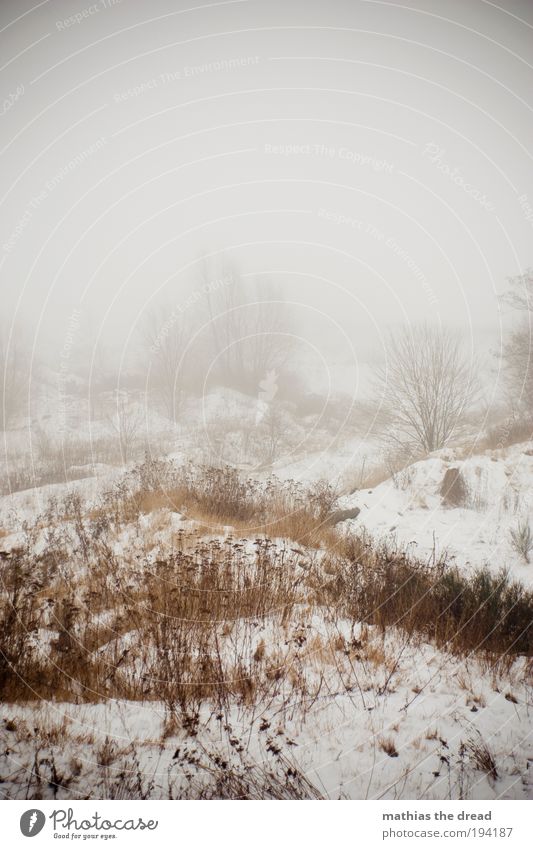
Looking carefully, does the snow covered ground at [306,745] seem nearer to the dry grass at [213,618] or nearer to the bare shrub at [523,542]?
the dry grass at [213,618]

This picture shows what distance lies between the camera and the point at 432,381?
12.0 m

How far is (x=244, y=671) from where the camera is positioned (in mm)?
2848

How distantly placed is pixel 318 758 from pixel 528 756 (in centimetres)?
159

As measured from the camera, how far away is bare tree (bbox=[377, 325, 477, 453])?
38.9 feet

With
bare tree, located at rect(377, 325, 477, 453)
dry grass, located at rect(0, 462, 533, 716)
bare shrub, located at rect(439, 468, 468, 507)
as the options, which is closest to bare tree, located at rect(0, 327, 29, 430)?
dry grass, located at rect(0, 462, 533, 716)

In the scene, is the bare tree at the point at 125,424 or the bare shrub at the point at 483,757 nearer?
the bare shrub at the point at 483,757

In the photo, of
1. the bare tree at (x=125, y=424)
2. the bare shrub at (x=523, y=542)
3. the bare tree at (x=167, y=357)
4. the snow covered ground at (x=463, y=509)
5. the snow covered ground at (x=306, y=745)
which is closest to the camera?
the snow covered ground at (x=306, y=745)

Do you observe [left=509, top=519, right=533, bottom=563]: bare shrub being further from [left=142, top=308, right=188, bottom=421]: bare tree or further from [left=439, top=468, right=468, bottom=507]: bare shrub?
[left=142, top=308, right=188, bottom=421]: bare tree

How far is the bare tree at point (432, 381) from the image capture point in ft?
38.9
